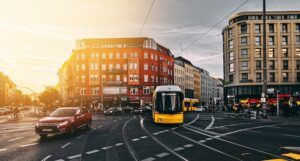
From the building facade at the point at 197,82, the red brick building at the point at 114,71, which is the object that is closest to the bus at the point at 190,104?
the red brick building at the point at 114,71

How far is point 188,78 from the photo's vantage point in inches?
5079

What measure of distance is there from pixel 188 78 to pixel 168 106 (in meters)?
106

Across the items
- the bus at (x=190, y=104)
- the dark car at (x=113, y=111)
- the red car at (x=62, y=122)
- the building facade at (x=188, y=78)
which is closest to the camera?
the red car at (x=62, y=122)

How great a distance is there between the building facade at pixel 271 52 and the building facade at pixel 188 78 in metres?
46.6

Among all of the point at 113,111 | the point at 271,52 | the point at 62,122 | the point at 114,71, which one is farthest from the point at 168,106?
the point at 114,71

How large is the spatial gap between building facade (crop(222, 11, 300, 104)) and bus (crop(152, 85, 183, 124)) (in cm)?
4993

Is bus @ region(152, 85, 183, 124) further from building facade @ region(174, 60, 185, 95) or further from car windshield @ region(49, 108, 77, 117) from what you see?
building facade @ region(174, 60, 185, 95)

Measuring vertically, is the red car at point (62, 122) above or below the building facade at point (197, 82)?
below

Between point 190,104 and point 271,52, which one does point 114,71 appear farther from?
point 271,52

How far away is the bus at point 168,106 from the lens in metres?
24.1

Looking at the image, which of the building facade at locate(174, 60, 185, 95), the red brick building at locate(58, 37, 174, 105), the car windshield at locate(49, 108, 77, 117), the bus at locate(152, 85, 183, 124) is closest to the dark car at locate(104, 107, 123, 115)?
the red brick building at locate(58, 37, 174, 105)

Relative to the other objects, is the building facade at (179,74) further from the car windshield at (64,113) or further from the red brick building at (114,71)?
the car windshield at (64,113)

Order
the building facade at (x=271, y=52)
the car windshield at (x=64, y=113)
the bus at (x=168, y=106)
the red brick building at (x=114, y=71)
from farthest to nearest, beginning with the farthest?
the red brick building at (x=114, y=71) → the building facade at (x=271, y=52) → the bus at (x=168, y=106) → the car windshield at (x=64, y=113)

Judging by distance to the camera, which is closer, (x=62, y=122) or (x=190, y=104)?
(x=62, y=122)
